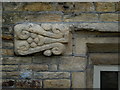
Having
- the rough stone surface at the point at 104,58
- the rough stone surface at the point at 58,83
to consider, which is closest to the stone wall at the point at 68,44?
the rough stone surface at the point at 58,83

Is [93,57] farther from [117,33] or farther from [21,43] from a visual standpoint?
[21,43]

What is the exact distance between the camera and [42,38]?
370cm

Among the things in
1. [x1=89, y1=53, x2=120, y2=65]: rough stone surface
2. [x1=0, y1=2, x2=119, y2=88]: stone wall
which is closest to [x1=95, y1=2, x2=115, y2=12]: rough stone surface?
[x1=0, y1=2, x2=119, y2=88]: stone wall

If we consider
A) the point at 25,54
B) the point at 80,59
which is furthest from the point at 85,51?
the point at 25,54

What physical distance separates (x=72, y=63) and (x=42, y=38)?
47cm

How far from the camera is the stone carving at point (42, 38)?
3.69m

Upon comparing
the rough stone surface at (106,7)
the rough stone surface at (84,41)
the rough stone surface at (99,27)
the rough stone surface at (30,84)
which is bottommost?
the rough stone surface at (30,84)

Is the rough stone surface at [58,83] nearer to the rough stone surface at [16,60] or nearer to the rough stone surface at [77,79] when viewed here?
the rough stone surface at [77,79]

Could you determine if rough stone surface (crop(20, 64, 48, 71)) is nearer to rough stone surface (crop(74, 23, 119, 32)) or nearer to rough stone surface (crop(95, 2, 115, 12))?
rough stone surface (crop(74, 23, 119, 32))

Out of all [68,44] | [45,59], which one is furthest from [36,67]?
[68,44]

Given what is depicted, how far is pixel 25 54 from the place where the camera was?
375 cm

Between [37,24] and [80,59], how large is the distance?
2.17 feet

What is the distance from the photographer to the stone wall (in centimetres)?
375

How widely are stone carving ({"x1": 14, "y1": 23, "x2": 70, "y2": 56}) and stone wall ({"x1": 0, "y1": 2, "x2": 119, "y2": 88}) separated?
3.4 inches
